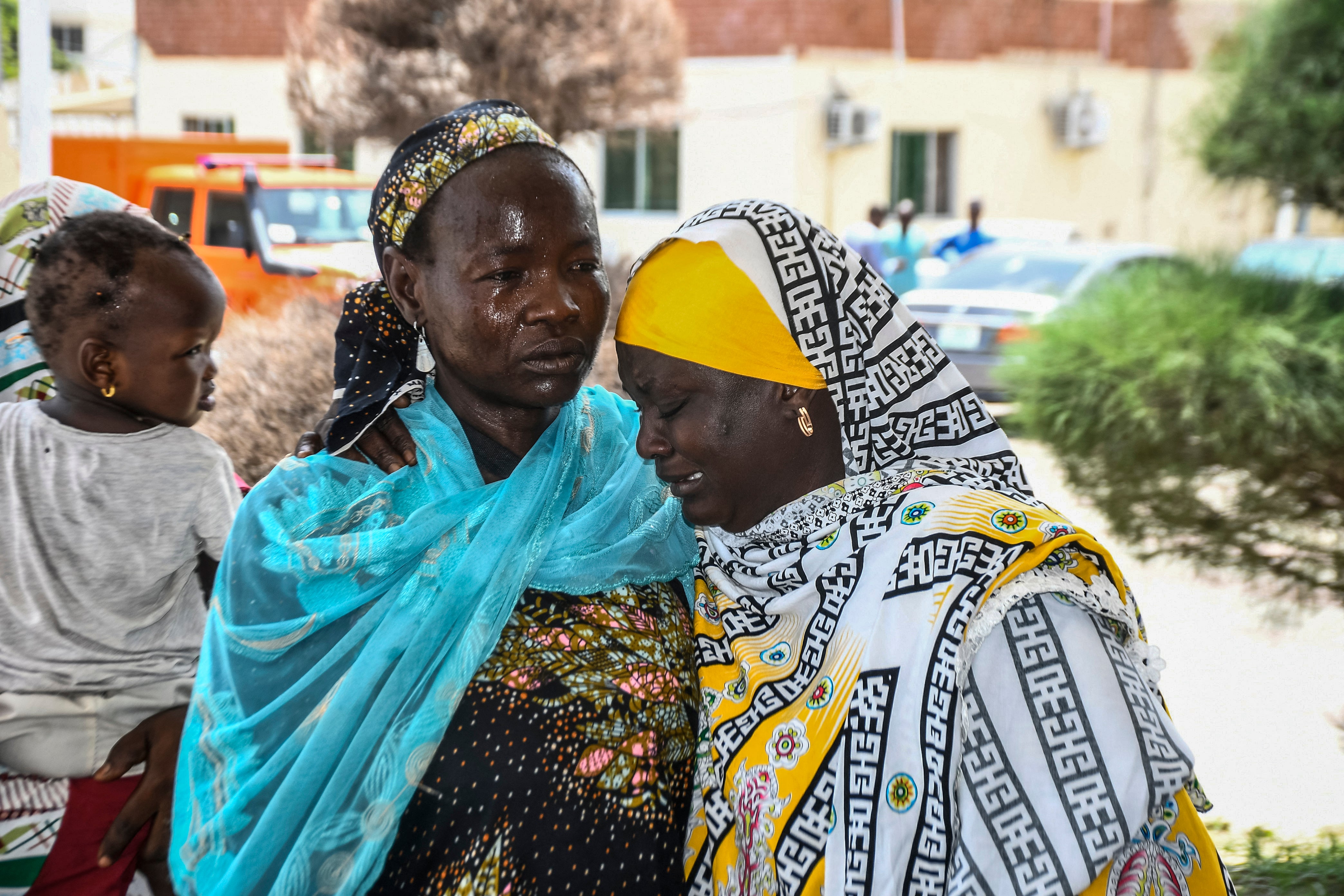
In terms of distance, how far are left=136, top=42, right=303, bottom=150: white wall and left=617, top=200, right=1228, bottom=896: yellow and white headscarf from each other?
64.7ft

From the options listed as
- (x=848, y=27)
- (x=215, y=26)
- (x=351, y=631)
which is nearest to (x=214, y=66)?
(x=215, y=26)

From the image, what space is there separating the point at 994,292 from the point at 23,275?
10513 millimetres

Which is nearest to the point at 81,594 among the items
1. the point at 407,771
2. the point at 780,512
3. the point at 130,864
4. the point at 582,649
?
the point at 130,864

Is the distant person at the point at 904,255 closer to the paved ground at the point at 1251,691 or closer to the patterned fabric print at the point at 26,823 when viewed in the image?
the paved ground at the point at 1251,691

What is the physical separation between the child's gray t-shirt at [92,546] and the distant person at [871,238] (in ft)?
35.7

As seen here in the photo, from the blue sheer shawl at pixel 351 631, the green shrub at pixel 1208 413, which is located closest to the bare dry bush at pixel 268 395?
the green shrub at pixel 1208 413

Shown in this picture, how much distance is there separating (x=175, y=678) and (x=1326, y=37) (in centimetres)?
421

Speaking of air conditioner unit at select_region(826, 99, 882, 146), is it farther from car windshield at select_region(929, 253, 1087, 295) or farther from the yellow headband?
the yellow headband

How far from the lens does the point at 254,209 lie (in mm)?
11414

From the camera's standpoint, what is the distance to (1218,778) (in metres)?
4.95

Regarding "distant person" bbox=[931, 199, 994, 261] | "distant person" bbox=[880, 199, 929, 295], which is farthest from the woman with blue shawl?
"distant person" bbox=[931, 199, 994, 261]

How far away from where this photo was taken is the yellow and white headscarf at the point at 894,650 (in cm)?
158

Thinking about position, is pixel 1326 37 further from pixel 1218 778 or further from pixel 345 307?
pixel 345 307

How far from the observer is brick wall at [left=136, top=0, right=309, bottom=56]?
Result: 64.0 feet
